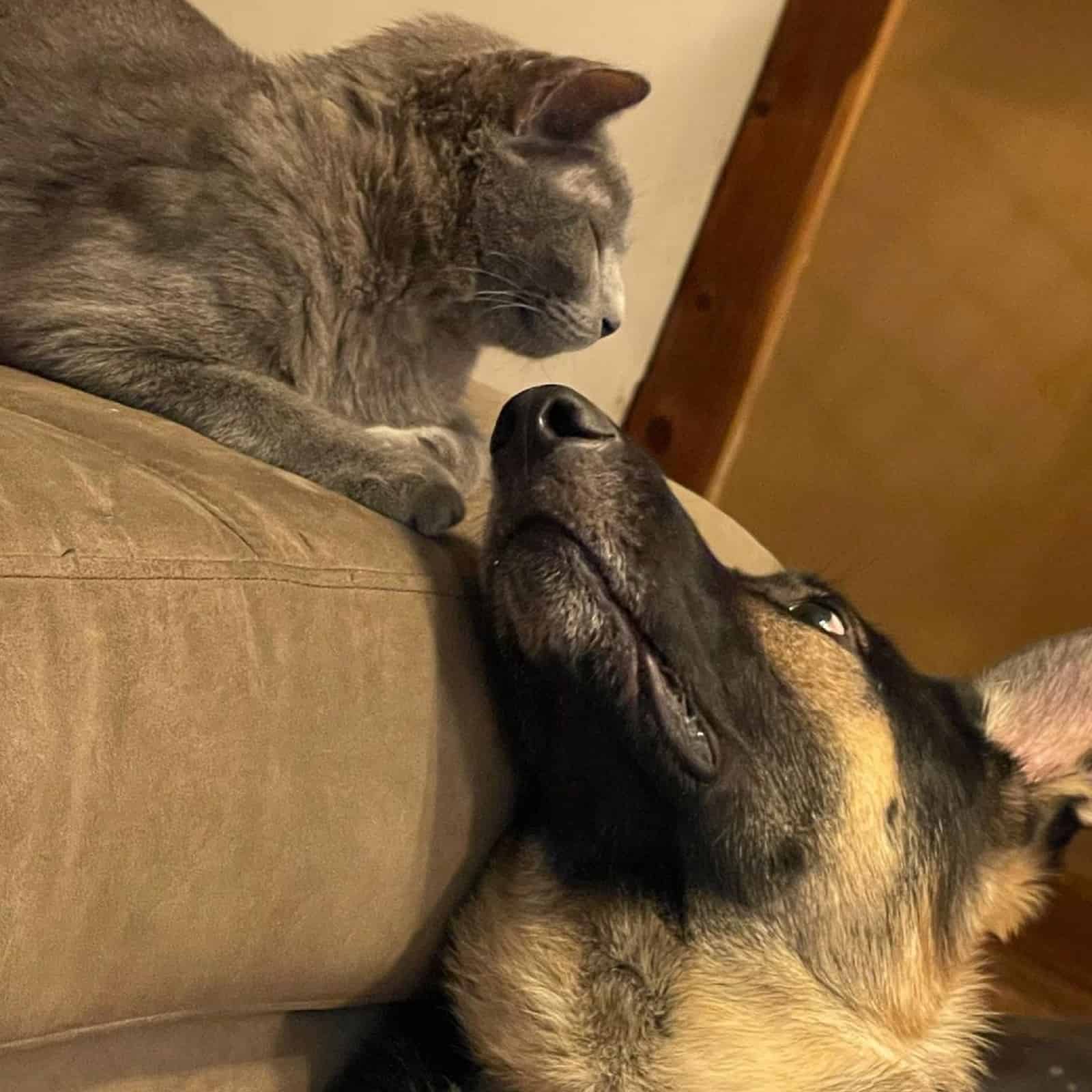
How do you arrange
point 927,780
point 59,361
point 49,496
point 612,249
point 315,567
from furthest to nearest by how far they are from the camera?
1. point 612,249
2. point 59,361
3. point 927,780
4. point 315,567
5. point 49,496

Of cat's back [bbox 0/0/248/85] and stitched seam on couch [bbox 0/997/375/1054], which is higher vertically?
cat's back [bbox 0/0/248/85]

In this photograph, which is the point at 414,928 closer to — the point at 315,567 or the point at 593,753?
the point at 593,753

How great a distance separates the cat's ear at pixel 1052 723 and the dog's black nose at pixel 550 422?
60cm

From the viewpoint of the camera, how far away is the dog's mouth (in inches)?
41.6

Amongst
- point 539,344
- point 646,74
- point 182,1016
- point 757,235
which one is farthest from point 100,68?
point 757,235

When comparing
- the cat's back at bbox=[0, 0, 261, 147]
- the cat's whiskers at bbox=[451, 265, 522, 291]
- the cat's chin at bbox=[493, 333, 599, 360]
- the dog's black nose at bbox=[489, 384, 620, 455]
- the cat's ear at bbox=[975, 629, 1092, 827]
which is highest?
the cat's back at bbox=[0, 0, 261, 147]

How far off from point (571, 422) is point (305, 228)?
57 cm

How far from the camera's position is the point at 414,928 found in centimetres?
110

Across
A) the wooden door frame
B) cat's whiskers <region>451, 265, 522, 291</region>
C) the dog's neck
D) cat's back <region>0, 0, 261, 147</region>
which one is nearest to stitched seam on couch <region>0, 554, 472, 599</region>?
the dog's neck

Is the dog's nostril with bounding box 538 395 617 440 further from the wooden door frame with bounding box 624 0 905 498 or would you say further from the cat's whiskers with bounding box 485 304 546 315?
the wooden door frame with bounding box 624 0 905 498

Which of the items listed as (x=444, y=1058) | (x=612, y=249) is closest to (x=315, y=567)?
(x=444, y=1058)

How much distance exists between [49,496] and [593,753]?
50cm

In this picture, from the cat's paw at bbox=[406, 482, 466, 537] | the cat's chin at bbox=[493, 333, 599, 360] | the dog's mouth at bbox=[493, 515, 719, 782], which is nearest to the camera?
the dog's mouth at bbox=[493, 515, 719, 782]

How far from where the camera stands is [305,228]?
150cm
